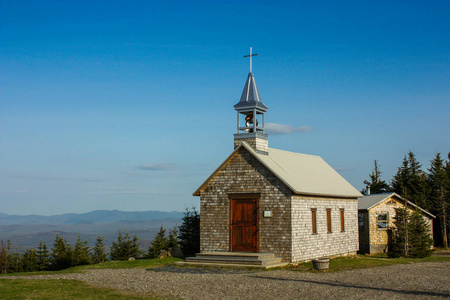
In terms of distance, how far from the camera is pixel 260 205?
24.8 meters

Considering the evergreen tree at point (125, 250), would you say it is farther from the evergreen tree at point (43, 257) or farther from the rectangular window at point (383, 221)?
the rectangular window at point (383, 221)

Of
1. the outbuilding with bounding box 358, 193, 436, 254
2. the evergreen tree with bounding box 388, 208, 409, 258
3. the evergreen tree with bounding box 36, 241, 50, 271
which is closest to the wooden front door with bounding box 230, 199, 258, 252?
the evergreen tree with bounding box 388, 208, 409, 258

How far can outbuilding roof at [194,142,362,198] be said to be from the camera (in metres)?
Result: 25.0

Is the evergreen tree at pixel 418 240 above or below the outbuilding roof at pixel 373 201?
below

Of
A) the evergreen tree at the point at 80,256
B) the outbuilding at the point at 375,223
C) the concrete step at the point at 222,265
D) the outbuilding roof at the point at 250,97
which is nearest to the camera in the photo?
the concrete step at the point at 222,265

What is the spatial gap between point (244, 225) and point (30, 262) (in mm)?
22083

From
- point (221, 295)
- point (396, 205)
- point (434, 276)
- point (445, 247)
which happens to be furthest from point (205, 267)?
point (445, 247)

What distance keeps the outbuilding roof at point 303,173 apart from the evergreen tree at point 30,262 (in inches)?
743

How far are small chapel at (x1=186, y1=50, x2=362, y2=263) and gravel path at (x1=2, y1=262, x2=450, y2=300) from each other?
10.0ft

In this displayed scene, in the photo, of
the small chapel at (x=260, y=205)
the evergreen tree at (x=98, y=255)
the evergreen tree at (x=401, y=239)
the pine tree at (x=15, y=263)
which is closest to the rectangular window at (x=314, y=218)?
the small chapel at (x=260, y=205)

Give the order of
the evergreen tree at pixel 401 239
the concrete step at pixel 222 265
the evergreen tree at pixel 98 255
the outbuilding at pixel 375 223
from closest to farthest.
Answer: the concrete step at pixel 222 265 → the evergreen tree at pixel 401 239 → the outbuilding at pixel 375 223 → the evergreen tree at pixel 98 255

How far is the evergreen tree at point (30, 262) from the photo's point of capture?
38.3 metres

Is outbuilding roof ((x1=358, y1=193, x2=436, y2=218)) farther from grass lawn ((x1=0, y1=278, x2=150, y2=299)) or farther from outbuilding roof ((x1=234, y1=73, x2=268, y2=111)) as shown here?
grass lawn ((x1=0, y1=278, x2=150, y2=299))

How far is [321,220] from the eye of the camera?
26.9 meters
